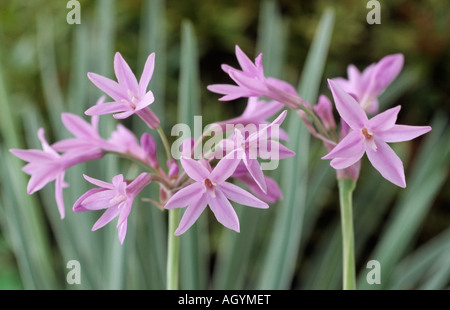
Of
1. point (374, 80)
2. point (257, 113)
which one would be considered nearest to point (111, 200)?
point (257, 113)

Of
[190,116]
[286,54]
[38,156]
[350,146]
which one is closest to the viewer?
[350,146]

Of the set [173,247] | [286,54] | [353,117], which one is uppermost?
[286,54]

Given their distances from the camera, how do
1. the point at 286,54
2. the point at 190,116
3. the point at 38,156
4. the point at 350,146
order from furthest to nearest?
the point at 286,54 < the point at 190,116 < the point at 38,156 < the point at 350,146

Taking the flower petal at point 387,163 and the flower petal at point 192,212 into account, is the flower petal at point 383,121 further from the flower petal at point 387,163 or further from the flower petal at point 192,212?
the flower petal at point 192,212

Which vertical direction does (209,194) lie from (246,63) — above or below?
below

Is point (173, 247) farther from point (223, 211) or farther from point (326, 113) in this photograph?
point (326, 113)

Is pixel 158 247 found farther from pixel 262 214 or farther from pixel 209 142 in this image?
pixel 209 142
